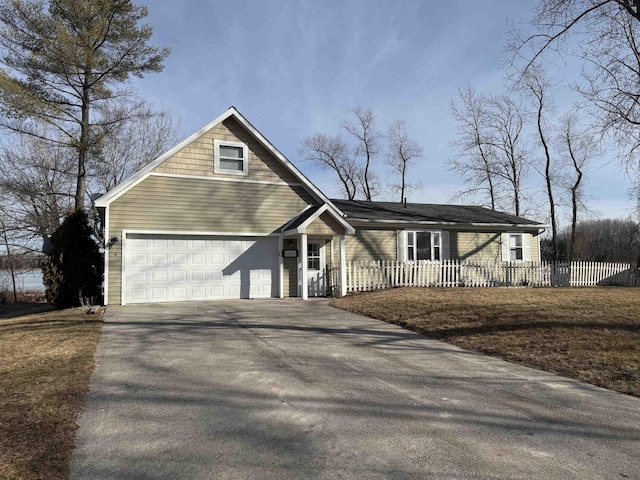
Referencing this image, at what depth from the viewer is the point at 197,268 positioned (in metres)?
14.8

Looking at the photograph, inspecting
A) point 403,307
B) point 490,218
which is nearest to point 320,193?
point 403,307

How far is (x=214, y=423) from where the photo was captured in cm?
425

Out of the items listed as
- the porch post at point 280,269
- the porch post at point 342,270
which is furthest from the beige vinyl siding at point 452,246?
the porch post at point 280,269

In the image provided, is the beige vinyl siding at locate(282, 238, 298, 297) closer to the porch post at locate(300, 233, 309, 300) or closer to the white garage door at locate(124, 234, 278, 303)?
the white garage door at locate(124, 234, 278, 303)

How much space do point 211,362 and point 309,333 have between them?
2.82m

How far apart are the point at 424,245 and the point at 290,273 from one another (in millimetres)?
7193

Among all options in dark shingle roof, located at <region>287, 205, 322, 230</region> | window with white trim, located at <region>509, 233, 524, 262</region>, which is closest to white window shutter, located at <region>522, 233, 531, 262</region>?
window with white trim, located at <region>509, 233, 524, 262</region>

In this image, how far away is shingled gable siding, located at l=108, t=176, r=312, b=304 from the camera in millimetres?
13844

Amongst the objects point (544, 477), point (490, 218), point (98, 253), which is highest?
point (490, 218)

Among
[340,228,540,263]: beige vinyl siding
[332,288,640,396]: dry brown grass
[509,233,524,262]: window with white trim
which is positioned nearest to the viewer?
[332,288,640,396]: dry brown grass

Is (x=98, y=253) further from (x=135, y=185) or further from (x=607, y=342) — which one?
(x=607, y=342)

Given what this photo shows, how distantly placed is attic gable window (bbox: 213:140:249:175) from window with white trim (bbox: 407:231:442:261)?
8.20 m

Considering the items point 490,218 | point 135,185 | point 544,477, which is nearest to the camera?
point 544,477

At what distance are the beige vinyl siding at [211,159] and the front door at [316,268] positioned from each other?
2518 millimetres
